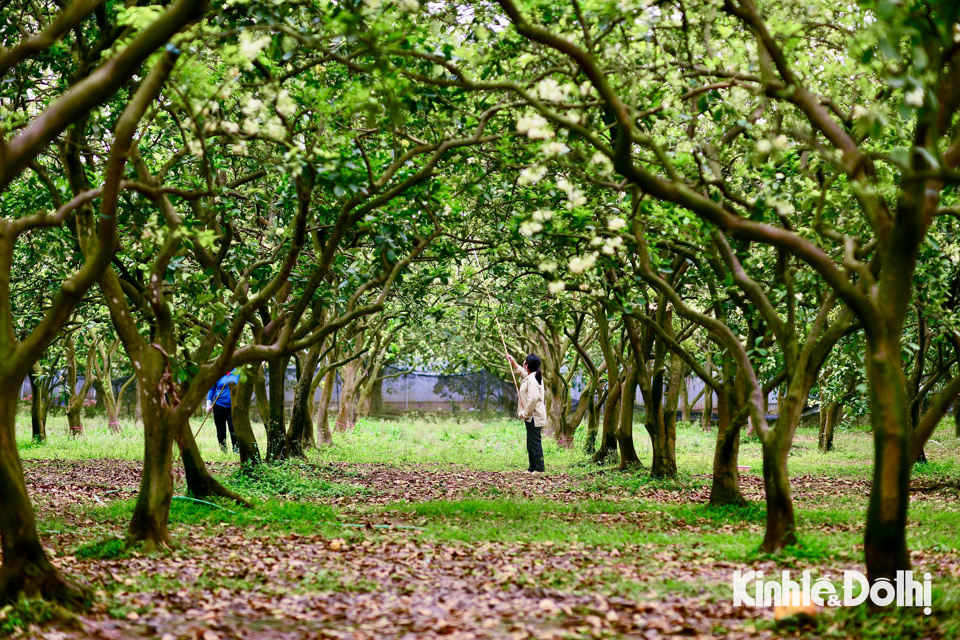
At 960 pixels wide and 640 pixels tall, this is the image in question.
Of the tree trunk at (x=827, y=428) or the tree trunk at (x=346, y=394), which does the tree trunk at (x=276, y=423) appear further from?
the tree trunk at (x=827, y=428)

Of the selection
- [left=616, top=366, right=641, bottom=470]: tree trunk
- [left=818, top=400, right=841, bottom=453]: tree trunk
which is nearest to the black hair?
[left=616, top=366, right=641, bottom=470]: tree trunk

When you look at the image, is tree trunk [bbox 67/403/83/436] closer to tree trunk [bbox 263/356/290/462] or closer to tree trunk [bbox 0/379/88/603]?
tree trunk [bbox 263/356/290/462]

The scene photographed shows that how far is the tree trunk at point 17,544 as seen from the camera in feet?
19.5

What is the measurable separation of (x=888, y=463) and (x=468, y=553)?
4.06 m

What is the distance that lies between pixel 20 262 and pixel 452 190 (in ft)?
30.0

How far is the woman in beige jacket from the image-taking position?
17.3 meters

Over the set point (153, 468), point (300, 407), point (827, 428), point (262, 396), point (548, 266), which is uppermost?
point (548, 266)

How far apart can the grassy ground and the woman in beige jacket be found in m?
0.95

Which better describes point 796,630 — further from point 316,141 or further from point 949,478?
point 949,478

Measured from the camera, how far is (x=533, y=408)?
1731cm

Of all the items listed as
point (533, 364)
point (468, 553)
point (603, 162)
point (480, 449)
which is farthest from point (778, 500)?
point (480, 449)

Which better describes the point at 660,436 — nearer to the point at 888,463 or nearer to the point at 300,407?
the point at 300,407

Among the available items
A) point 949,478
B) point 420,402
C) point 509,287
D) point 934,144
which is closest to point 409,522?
point 509,287

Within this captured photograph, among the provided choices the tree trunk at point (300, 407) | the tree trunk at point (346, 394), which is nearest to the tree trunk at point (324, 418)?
the tree trunk at point (346, 394)
